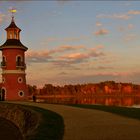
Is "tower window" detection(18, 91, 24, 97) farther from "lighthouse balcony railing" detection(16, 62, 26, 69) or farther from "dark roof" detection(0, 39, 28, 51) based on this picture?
"dark roof" detection(0, 39, 28, 51)

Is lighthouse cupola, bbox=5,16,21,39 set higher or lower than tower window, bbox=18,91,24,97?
higher

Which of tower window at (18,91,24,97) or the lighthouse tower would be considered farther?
tower window at (18,91,24,97)

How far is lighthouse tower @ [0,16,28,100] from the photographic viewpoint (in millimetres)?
43500

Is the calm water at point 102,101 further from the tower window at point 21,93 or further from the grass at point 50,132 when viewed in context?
the grass at point 50,132

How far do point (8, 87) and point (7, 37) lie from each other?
617 centimetres

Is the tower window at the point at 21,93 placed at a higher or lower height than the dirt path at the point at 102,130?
higher

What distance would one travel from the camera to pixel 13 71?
43500 millimetres

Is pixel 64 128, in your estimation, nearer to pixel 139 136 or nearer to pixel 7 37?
pixel 139 136

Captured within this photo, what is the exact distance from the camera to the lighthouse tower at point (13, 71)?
43500 millimetres

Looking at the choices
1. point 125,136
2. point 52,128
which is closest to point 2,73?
point 52,128

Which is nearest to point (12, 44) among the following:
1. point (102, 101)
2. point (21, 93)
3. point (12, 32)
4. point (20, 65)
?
point (12, 32)

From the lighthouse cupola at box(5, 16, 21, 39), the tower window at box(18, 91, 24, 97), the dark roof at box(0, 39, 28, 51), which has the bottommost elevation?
the tower window at box(18, 91, 24, 97)

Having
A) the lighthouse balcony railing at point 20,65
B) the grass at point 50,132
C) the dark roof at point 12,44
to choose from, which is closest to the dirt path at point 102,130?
the grass at point 50,132

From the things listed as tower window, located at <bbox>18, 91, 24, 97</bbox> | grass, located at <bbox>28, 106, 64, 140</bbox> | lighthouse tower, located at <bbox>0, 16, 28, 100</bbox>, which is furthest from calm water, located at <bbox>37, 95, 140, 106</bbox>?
grass, located at <bbox>28, 106, 64, 140</bbox>
